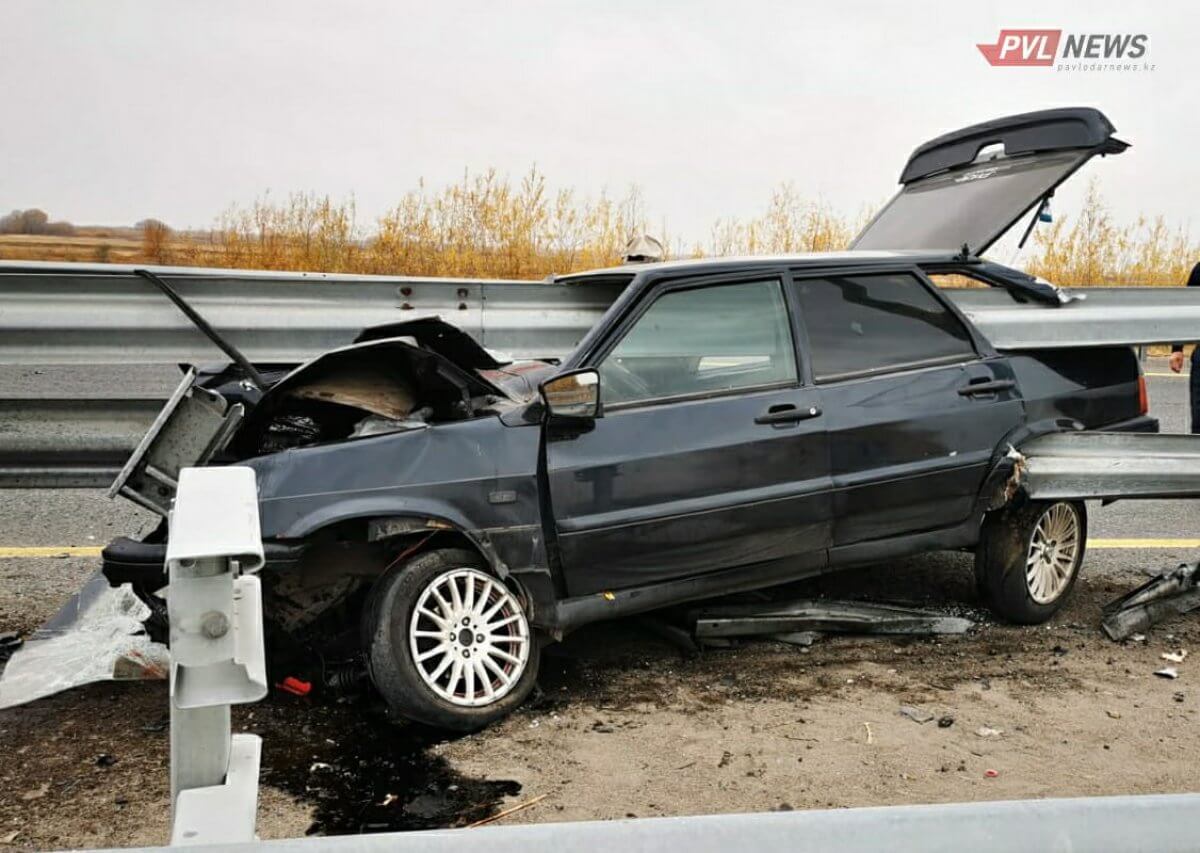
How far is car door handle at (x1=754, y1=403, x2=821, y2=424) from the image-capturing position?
4562 millimetres

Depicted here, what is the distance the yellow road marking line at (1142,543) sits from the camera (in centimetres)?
676

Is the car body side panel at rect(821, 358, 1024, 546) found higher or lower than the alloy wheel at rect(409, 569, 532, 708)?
higher

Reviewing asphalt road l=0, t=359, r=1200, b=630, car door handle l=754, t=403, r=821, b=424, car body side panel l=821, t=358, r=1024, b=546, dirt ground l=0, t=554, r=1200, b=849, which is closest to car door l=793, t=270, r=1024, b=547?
car body side panel l=821, t=358, r=1024, b=546

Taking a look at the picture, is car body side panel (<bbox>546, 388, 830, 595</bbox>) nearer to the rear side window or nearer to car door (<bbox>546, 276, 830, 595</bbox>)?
car door (<bbox>546, 276, 830, 595</bbox>)

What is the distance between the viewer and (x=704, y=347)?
4641mm

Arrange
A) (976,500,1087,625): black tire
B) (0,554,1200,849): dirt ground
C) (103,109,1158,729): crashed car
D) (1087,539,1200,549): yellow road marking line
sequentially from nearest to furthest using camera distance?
(0,554,1200,849): dirt ground, (103,109,1158,729): crashed car, (976,500,1087,625): black tire, (1087,539,1200,549): yellow road marking line

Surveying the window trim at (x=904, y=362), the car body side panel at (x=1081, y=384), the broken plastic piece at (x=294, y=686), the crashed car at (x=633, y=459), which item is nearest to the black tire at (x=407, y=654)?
the crashed car at (x=633, y=459)

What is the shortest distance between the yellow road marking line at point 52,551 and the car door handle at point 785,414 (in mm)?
3896

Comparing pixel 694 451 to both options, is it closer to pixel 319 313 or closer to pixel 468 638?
pixel 468 638

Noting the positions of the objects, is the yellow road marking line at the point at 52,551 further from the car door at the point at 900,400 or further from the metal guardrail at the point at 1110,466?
the metal guardrail at the point at 1110,466

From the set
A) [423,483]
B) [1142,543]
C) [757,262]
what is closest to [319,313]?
[423,483]

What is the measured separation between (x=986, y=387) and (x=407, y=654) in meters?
2.78

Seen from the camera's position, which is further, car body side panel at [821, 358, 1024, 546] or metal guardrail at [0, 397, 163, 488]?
car body side panel at [821, 358, 1024, 546]

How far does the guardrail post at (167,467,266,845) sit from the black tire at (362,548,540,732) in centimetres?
240
